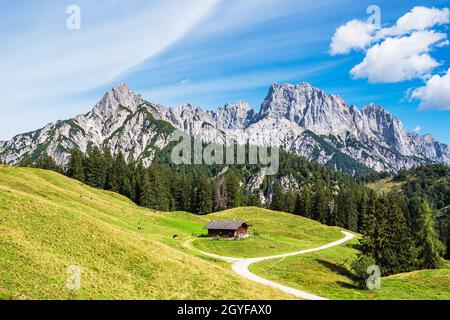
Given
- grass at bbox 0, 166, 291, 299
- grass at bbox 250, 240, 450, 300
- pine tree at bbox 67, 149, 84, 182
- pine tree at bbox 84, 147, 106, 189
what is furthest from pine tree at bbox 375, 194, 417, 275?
pine tree at bbox 67, 149, 84, 182

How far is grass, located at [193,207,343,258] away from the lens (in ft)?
243

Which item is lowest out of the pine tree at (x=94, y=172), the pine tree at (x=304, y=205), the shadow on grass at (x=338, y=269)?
the shadow on grass at (x=338, y=269)

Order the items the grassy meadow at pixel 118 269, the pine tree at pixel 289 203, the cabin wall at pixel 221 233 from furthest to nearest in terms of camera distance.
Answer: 1. the pine tree at pixel 289 203
2. the cabin wall at pixel 221 233
3. the grassy meadow at pixel 118 269

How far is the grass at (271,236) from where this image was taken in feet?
243

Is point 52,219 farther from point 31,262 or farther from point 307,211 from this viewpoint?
point 307,211

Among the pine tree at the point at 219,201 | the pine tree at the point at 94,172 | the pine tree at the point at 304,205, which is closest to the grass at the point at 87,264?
the pine tree at the point at 94,172

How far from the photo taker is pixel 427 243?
8825 cm

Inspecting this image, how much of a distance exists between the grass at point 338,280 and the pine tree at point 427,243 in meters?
32.3

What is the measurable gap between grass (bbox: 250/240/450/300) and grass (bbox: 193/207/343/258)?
11.1 metres

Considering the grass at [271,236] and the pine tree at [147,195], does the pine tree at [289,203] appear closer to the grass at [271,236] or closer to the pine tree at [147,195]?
the grass at [271,236]

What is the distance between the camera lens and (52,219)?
41.1 metres

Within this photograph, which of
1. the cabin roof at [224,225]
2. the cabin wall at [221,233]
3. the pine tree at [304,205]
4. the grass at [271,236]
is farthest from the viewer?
the pine tree at [304,205]

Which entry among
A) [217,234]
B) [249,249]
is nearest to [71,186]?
[217,234]
